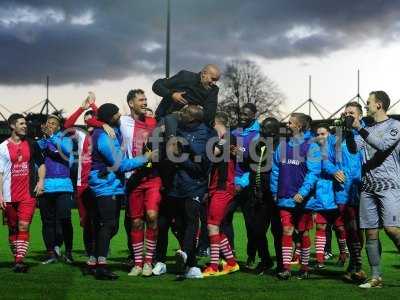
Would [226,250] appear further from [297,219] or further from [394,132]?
[394,132]

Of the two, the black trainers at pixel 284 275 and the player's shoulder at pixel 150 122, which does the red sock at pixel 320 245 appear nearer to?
the black trainers at pixel 284 275

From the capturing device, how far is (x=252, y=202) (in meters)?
10.4

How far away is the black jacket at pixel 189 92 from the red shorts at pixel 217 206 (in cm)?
100

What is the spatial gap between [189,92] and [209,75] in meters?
0.38

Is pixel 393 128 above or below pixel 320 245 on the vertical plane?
above

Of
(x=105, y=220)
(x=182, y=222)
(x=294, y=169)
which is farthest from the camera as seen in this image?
(x=182, y=222)

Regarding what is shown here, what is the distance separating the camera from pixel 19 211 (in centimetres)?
1013

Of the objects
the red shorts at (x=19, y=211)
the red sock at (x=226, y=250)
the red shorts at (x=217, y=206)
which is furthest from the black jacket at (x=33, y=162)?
the red sock at (x=226, y=250)

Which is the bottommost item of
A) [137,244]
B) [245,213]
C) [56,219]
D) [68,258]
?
[68,258]

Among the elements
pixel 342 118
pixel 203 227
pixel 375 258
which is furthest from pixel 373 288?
pixel 203 227

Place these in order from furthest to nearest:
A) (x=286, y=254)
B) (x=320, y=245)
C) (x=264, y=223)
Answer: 1. (x=320, y=245)
2. (x=264, y=223)
3. (x=286, y=254)

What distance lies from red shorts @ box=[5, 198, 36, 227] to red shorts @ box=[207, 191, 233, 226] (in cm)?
253

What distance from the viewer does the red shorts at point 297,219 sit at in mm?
9664

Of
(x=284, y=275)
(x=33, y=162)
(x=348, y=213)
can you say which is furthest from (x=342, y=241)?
(x=33, y=162)
